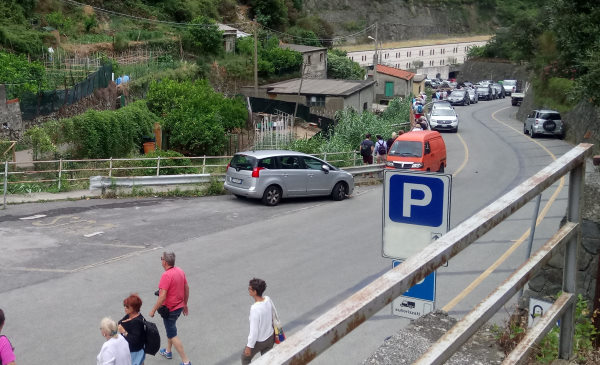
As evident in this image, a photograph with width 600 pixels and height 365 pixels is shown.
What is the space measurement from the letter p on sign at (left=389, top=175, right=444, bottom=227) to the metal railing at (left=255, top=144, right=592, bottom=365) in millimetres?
2173

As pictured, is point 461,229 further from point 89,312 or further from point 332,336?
point 89,312

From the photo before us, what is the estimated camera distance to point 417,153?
25.5 m

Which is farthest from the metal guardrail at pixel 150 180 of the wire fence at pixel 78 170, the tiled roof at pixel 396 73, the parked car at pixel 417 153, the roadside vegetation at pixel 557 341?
the tiled roof at pixel 396 73

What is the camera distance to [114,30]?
178 feet

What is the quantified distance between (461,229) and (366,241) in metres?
14.6

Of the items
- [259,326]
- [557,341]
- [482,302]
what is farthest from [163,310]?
[482,302]

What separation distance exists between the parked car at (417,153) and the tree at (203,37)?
107ft

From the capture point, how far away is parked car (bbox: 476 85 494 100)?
77.2 meters

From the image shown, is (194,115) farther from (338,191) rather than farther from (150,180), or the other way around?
(338,191)

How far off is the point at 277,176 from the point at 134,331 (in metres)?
13.4

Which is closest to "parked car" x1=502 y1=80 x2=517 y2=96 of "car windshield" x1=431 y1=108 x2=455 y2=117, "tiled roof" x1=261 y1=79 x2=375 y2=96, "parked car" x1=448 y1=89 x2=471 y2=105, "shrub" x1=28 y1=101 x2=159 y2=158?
"parked car" x1=448 y1=89 x2=471 y2=105

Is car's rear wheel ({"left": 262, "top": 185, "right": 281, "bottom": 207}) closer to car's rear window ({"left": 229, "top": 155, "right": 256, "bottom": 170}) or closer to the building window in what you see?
car's rear window ({"left": 229, "top": 155, "right": 256, "bottom": 170})

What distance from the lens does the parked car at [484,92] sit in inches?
3041

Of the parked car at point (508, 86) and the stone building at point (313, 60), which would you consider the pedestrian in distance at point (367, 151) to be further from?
the parked car at point (508, 86)
